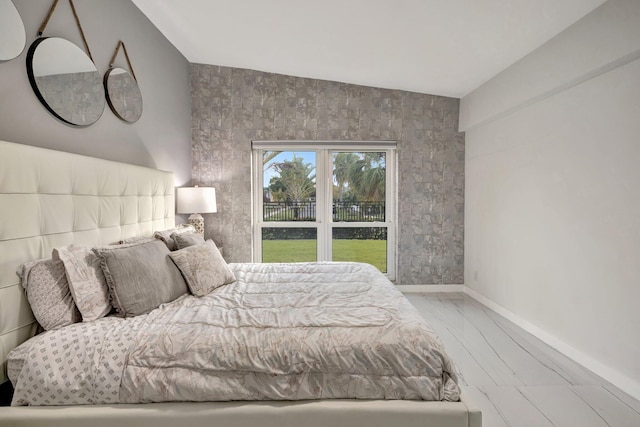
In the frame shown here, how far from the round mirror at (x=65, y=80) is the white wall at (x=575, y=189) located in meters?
3.35

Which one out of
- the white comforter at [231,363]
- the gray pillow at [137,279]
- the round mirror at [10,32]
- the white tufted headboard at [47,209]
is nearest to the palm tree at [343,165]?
the white tufted headboard at [47,209]

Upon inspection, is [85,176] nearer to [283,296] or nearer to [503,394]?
[283,296]

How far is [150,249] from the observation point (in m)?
2.20

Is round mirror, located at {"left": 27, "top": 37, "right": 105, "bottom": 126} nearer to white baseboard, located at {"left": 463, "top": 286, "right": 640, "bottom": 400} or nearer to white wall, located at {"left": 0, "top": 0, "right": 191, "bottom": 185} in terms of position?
white wall, located at {"left": 0, "top": 0, "right": 191, "bottom": 185}

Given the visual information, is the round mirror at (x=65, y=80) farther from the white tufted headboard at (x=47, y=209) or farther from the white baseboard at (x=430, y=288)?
the white baseboard at (x=430, y=288)

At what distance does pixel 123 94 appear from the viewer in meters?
2.73

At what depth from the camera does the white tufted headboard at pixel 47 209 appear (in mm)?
1567

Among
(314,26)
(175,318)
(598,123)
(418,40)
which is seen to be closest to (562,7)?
(598,123)

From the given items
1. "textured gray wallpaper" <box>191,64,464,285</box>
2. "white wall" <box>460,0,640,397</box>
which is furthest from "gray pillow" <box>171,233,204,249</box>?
"white wall" <box>460,0,640,397</box>

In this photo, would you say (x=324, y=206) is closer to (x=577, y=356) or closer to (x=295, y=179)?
(x=295, y=179)

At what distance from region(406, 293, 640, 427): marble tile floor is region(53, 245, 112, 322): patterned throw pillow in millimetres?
2174

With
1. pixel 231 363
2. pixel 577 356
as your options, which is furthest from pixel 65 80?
pixel 577 356

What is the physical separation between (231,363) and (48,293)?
99cm

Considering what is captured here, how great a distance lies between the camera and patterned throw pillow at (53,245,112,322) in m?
1.76
